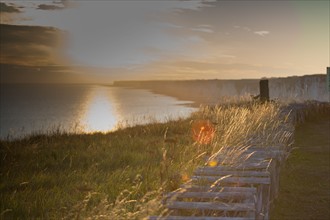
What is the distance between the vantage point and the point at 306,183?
8547 millimetres

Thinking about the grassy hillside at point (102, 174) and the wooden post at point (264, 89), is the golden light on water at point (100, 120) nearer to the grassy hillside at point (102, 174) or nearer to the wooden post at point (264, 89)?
the grassy hillside at point (102, 174)

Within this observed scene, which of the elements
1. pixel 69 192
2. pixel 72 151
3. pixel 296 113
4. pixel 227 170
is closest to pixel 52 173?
pixel 69 192

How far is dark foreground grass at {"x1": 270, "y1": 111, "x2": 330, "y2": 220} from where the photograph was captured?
269 inches

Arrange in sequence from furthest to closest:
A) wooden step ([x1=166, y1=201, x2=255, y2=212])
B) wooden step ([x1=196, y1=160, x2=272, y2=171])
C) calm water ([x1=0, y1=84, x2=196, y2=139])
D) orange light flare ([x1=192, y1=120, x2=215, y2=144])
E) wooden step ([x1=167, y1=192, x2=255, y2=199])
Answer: calm water ([x1=0, y1=84, x2=196, y2=139]) < orange light flare ([x1=192, y1=120, x2=215, y2=144]) < wooden step ([x1=196, y1=160, x2=272, y2=171]) < wooden step ([x1=167, y1=192, x2=255, y2=199]) < wooden step ([x1=166, y1=201, x2=255, y2=212])

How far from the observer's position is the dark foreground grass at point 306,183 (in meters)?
6.82

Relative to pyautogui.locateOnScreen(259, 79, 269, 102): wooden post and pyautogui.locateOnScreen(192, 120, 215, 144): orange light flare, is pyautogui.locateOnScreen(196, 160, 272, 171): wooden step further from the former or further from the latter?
pyautogui.locateOnScreen(259, 79, 269, 102): wooden post

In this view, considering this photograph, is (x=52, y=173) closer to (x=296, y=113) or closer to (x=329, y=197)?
(x=329, y=197)

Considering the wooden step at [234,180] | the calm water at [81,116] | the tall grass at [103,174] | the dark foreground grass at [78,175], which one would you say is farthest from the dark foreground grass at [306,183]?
the calm water at [81,116]

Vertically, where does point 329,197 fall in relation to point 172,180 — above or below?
below

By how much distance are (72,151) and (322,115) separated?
14.1m

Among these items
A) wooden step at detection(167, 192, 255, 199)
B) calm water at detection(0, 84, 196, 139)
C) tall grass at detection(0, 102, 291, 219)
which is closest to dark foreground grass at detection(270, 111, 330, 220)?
tall grass at detection(0, 102, 291, 219)

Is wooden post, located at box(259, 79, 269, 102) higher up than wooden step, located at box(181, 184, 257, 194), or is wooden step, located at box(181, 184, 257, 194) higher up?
wooden post, located at box(259, 79, 269, 102)

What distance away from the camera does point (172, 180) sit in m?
5.62

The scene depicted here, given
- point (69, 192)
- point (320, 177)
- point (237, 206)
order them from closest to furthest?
point (237, 206) → point (69, 192) → point (320, 177)
